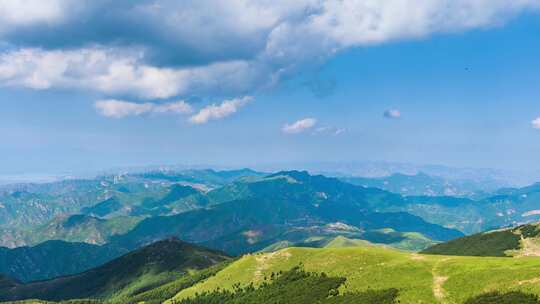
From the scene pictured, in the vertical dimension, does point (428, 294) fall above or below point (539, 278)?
below


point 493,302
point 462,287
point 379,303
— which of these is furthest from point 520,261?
point 379,303

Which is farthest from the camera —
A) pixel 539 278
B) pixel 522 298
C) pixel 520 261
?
pixel 520 261

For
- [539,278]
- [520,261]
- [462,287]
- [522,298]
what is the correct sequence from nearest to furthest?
[522,298] < [539,278] < [462,287] < [520,261]

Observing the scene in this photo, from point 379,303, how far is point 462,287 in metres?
33.3

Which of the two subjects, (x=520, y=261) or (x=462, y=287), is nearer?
(x=462, y=287)

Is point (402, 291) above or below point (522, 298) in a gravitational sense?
below

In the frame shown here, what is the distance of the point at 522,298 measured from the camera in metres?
146

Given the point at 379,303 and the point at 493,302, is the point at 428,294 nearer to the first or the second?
the point at 379,303

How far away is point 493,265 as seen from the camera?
190 metres

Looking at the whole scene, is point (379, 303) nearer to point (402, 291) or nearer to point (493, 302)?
point (402, 291)

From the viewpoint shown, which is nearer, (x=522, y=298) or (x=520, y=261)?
(x=522, y=298)

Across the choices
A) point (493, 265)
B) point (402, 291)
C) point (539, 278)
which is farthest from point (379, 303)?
point (539, 278)

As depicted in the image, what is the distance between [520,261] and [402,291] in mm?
48373

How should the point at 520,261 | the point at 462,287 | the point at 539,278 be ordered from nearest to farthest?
the point at 539,278 → the point at 462,287 → the point at 520,261
